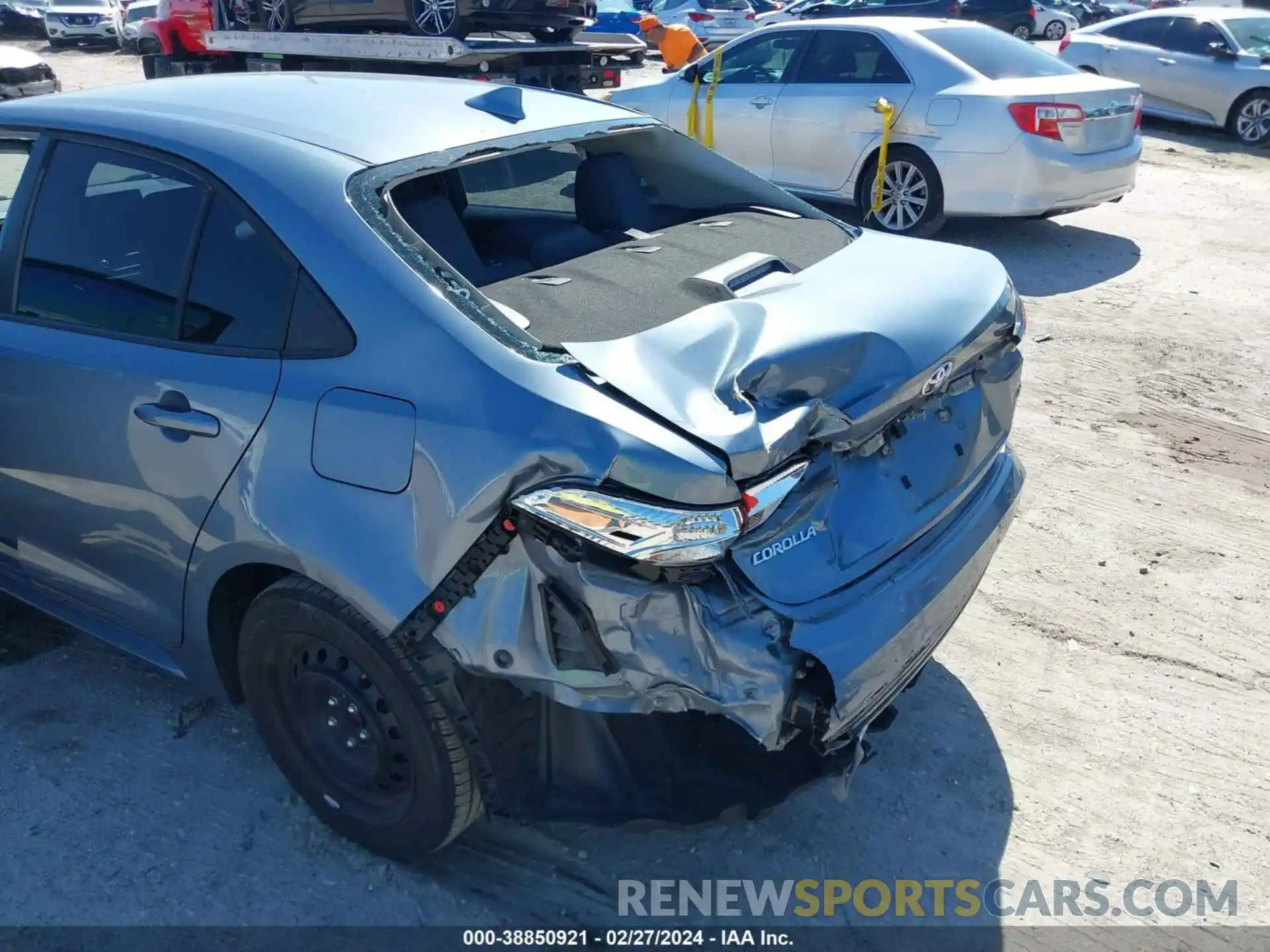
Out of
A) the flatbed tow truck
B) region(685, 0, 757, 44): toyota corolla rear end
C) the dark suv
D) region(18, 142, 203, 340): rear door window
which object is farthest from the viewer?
the dark suv

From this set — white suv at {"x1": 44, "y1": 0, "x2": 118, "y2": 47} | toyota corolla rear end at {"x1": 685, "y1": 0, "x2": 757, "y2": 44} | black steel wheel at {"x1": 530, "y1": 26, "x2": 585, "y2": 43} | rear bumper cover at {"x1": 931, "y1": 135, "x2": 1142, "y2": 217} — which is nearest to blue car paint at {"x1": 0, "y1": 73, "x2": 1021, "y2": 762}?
rear bumper cover at {"x1": 931, "y1": 135, "x2": 1142, "y2": 217}

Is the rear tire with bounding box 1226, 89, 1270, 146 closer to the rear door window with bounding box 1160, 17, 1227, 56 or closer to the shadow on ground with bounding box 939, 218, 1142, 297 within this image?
the rear door window with bounding box 1160, 17, 1227, 56

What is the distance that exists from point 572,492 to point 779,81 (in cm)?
780

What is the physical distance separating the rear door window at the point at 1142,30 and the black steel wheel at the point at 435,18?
351 inches

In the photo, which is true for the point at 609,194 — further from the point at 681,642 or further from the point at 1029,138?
the point at 1029,138

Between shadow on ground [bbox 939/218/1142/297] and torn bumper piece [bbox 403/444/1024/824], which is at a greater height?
torn bumper piece [bbox 403/444/1024/824]

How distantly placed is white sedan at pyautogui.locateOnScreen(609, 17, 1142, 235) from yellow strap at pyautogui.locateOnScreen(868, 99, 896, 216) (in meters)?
0.07

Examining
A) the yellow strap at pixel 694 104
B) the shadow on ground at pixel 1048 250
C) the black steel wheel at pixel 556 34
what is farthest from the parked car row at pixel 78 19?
the shadow on ground at pixel 1048 250

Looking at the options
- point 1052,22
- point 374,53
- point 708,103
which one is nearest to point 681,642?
point 708,103

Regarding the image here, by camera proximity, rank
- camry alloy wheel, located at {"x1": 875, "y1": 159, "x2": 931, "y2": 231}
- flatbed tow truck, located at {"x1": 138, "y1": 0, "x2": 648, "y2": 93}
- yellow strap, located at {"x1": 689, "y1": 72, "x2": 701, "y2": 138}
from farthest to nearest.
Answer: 1. yellow strap, located at {"x1": 689, "y1": 72, "x2": 701, "y2": 138}
2. flatbed tow truck, located at {"x1": 138, "y1": 0, "x2": 648, "y2": 93}
3. camry alloy wheel, located at {"x1": 875, "y1": 159, "x2": 931, "y2": 231}

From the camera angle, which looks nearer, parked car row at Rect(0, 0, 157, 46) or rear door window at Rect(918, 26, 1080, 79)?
rear door window at Rect(918, 26, 1080, 79)

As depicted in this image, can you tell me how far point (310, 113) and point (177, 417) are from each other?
0.90 metres

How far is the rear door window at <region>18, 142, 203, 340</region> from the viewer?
9.20 feet

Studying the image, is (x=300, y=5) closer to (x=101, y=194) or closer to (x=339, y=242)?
(x=101, y=194)
